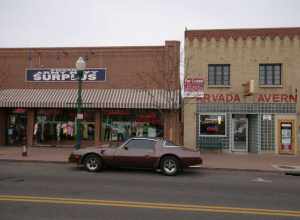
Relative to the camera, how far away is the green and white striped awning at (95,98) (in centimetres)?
1980

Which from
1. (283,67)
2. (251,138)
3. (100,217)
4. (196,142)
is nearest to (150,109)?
(196,142)

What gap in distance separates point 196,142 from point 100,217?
14.4 m

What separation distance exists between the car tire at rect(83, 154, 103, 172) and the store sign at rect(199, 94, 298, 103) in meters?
9.33

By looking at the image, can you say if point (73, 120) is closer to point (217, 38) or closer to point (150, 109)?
point (150, 109)

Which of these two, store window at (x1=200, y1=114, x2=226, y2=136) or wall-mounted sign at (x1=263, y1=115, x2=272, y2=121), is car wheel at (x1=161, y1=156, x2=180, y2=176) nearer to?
store window at (x1=200, y1=114, x2=226, y2=136)

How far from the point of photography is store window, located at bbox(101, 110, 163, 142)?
21.1 metres

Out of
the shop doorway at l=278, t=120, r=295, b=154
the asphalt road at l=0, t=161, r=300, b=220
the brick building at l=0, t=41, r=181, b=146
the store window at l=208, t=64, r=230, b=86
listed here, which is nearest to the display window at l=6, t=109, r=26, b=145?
the brick building at l=0, t=41, r=181, b=146

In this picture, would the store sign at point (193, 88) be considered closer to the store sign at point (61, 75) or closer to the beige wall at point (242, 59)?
the beige wall at point (242, 59)

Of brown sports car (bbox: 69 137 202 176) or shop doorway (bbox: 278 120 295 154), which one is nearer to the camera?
brown sports car (bbox: 69 137 202 176)

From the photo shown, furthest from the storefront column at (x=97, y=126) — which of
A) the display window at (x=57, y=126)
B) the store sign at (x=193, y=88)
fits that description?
the store sign at (x=193, y=88)

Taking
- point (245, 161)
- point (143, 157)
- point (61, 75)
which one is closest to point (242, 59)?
point (245, 161)

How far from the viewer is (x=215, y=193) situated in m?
9.11

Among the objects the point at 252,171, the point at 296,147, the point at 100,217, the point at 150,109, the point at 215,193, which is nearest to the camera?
the point at 100,217

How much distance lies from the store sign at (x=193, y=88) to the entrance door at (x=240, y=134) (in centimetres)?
283
